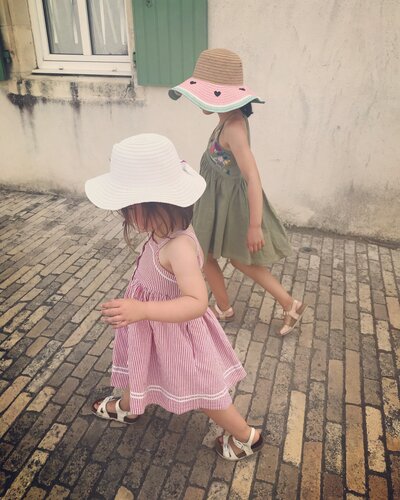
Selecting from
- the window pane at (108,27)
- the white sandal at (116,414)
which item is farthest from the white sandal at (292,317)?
the window pane at (108,27)

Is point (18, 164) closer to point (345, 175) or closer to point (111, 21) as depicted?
point (111, 21)

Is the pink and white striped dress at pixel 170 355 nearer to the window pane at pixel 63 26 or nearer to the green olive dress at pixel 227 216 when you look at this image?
the green olive dress at pixel 227 216

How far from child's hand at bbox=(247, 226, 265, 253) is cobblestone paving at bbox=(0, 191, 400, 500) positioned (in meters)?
0.80

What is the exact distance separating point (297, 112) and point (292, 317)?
7.27 feet

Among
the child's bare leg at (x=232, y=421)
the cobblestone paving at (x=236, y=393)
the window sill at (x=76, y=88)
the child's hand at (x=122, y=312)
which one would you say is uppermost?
the window sill at (x=76, y=88)

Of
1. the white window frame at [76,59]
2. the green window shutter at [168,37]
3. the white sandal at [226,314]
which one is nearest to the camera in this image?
the white sandal at [226,314]

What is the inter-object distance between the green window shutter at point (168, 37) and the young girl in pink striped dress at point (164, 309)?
2.79m

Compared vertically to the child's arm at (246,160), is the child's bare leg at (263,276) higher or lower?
lower

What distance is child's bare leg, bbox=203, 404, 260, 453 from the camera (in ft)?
6.45

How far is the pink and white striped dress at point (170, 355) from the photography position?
1.80 m

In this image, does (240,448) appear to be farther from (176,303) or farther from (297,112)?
(297,112)

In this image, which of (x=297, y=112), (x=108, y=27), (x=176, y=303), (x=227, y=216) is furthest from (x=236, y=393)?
(x=108, y=27)

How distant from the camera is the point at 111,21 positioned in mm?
4574

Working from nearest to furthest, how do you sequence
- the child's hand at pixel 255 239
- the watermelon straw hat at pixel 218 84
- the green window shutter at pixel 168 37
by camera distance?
the watermelon straw hat at pixel 218 84
the child's hand at pixel 255 239
the green window shutter at pixel 168 37
